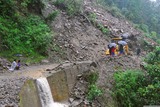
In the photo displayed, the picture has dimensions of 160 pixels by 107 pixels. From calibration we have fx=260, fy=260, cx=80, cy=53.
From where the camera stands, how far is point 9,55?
15.1 meters

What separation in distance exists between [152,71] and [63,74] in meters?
4.54

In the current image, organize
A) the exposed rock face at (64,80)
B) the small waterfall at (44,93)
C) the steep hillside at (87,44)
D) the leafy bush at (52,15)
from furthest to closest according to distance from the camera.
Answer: the leafy bush at (52,15) → the steep hillside at (87,44) → the exposed rock face at (64,80) → the small waterfall at (44,93)

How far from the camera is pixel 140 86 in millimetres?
13688

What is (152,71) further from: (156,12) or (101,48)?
(156,12)

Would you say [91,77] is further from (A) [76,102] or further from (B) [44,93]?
(B) [44,93]

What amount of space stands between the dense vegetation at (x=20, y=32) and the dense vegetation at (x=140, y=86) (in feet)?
18.5

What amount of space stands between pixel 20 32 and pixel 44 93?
620 cm

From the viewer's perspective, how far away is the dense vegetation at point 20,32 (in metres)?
15.6

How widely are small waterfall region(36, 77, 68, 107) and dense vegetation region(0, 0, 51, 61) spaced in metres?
4.25

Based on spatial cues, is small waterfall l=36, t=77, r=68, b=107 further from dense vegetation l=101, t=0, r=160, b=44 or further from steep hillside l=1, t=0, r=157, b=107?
dense vegetation l=101, t=0, r=160, b=44

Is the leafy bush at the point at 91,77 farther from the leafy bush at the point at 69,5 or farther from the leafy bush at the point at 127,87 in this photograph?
the leafy bush at the point at 69,5

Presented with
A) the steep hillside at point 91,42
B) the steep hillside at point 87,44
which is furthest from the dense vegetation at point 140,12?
the steep hillside at point 91,42

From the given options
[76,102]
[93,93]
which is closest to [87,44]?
[93,93]

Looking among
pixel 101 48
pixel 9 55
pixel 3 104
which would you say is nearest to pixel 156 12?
pixel 101 48
